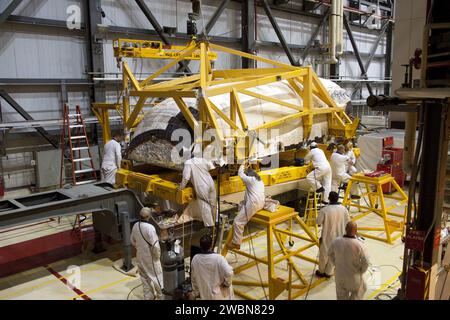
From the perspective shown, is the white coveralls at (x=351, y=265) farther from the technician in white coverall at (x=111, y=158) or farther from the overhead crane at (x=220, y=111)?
the technician in white coverall at (x=111, y=158)

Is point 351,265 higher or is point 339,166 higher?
point 339,166

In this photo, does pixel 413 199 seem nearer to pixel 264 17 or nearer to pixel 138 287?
pixel 138 287

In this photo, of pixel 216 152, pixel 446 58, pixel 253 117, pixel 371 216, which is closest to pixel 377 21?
pixel 371 216

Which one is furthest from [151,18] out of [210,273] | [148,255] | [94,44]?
[210,273]

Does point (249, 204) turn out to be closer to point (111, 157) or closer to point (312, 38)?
point (111, 157)

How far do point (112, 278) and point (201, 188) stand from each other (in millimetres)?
2124

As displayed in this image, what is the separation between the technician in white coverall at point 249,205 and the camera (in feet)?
20.6

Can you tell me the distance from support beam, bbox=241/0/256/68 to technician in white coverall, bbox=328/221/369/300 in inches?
512

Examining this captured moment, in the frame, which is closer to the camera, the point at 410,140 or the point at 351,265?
the point at 410,140

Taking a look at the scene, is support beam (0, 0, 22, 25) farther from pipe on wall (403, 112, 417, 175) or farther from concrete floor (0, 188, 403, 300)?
pipe on wall (403, 112, 417, 175)

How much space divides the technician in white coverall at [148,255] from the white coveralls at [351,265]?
8.21 feet

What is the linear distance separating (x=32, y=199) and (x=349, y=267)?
16.8 feet

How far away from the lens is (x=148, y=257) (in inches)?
227

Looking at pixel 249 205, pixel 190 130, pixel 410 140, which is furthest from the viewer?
pixel 190 130
